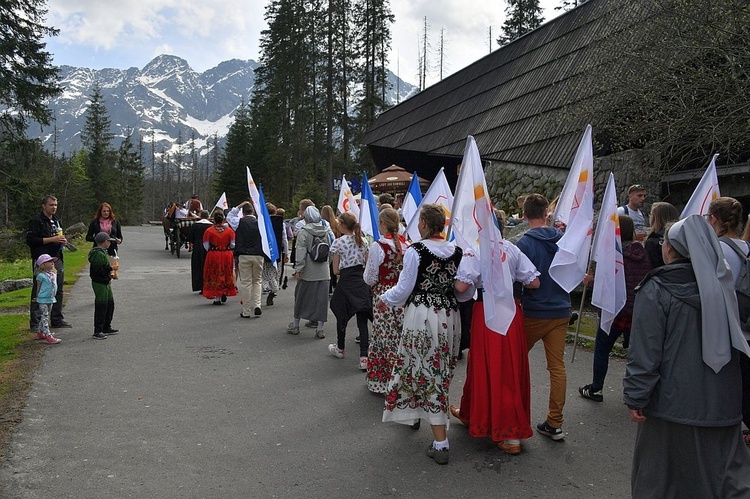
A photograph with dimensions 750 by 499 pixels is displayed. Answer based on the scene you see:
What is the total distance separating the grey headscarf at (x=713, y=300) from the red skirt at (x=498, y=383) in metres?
1.76

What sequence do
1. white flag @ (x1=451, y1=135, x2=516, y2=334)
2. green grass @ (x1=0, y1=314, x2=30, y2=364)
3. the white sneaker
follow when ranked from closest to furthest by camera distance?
1. white flag @ (x1=451, y1=135, x2=516, y2=334)
2. green grass @ (x1=0, y1=314, x2=30, y2=364)
3. the white sneaker

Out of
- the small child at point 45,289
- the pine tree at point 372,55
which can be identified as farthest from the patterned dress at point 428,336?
the pine tree at point 372,55

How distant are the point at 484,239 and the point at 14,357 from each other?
20.5 ft

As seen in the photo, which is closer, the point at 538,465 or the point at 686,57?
the point at 538,465

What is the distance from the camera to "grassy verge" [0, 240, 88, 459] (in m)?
5.65

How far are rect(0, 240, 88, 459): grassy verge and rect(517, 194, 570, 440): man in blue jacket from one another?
14.3ft

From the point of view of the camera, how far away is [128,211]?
2916 inches

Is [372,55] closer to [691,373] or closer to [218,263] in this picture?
[218,263]

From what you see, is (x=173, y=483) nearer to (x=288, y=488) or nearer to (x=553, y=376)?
(x=288, y=488)

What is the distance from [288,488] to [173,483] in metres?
0.83

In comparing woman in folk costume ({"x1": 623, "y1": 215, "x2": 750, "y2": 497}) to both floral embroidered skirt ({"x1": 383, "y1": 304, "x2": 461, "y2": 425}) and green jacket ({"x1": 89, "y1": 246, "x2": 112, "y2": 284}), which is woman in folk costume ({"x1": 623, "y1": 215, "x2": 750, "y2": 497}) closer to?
floral embroidered skirt ({"x1": 383, "y1": 304, "x2": 461, "y2": 425})

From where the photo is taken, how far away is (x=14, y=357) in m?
7.66

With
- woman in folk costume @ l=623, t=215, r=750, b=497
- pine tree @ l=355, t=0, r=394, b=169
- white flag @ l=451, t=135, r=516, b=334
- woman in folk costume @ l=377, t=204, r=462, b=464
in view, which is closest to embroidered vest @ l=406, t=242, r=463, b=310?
woman in folk costume @ l=377, t=204, r=462, b=464

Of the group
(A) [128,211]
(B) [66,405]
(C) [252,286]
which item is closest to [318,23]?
(C) [252,286]
